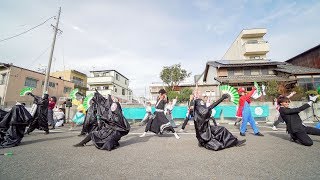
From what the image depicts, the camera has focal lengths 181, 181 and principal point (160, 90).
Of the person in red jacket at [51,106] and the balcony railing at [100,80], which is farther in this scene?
the balcony railing at [100,80]

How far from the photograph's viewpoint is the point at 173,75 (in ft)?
108

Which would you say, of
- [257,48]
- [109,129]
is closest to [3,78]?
[109,129]

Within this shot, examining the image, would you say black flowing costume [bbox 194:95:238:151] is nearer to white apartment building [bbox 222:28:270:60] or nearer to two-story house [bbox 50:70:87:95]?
white apartment building [bbox 222:28:270:60]

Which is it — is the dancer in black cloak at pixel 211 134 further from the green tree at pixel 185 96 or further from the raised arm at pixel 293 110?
the green tree at pixel 185 96

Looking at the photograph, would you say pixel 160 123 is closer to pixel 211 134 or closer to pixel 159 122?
pixel 159 122

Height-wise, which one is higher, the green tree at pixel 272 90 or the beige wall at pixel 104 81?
the beige wall at pixel 104 81

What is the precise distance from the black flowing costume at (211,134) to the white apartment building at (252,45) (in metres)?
29.4

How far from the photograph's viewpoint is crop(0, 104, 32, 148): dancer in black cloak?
5.40m

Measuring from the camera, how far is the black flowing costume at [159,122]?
6.47 meters

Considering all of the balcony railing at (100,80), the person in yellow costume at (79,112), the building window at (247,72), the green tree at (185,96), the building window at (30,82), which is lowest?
the person in yellow costume at (79,112)

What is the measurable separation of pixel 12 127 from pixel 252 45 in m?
33.1

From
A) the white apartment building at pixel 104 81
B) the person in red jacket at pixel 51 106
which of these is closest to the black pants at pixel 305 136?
the person in red jacket at pixel 51 106

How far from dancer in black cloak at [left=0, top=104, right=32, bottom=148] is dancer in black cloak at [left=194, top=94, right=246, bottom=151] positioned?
5439mm

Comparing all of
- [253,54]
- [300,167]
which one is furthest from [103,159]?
[253,54]
